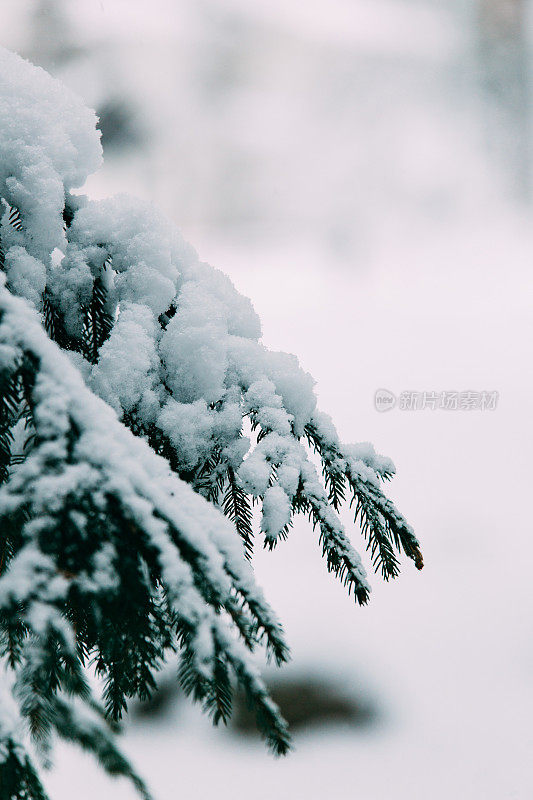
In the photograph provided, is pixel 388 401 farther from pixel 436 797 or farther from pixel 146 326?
pixel 146 326

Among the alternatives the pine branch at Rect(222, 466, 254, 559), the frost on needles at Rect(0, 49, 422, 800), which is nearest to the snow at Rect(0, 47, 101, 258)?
the frost on needles at Rect(0, 49, 422, 800)

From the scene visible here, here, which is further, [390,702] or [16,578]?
[390,702]

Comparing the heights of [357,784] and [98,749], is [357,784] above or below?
above

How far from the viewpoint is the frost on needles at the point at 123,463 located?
45 centimetres

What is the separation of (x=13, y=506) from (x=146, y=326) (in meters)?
0.36

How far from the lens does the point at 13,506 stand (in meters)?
0.46

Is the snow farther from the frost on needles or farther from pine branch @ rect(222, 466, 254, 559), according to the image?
pine branch @ rect(222, 466, 254, 559)

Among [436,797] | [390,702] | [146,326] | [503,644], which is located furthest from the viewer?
[503,644]

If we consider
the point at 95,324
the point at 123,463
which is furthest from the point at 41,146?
the point at 123,463

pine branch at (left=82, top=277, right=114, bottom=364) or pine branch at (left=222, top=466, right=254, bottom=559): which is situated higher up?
pine branch at (left=82, top=277, right=114, bottom=364)

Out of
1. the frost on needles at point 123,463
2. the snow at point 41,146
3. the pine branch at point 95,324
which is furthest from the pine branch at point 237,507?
the snow at point 41,146

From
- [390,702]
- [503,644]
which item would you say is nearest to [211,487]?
[390,702]

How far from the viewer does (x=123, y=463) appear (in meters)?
0.47

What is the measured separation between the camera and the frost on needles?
45cm
